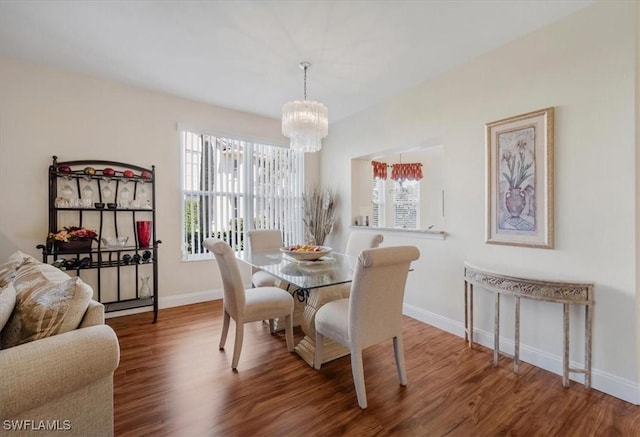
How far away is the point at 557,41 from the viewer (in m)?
2.24

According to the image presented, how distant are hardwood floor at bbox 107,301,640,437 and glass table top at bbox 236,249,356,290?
0.73 meters

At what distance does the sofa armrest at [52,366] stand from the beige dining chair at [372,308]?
126 cm

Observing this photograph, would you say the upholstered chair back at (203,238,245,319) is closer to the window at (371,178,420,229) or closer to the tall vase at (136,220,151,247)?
the tall vase at (136,220,151,247)

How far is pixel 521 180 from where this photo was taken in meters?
2.44

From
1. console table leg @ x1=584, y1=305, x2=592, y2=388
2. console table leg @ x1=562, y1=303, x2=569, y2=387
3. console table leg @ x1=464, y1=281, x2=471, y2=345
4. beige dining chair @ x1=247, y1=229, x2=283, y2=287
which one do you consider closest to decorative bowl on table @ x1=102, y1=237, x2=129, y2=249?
beige dining chair @ x1=247, y1=229, x2=283, y2=287

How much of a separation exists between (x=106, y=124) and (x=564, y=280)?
4651 millimetres

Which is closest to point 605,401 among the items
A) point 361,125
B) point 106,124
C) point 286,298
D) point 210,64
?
point 286,298

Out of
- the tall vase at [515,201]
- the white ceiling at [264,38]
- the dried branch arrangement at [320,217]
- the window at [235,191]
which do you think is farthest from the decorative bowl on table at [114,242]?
the tall vase at [515,201]

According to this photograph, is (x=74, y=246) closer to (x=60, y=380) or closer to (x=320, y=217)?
(x=60, y=380)

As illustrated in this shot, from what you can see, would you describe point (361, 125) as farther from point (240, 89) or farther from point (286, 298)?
point (286, 298)

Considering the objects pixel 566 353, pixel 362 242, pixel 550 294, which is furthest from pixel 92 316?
pixel 566 353

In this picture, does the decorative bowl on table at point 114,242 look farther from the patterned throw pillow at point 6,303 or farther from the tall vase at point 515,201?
the tall vase at point 515,201

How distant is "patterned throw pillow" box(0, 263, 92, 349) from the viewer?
1.25 m

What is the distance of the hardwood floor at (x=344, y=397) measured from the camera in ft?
5.46
